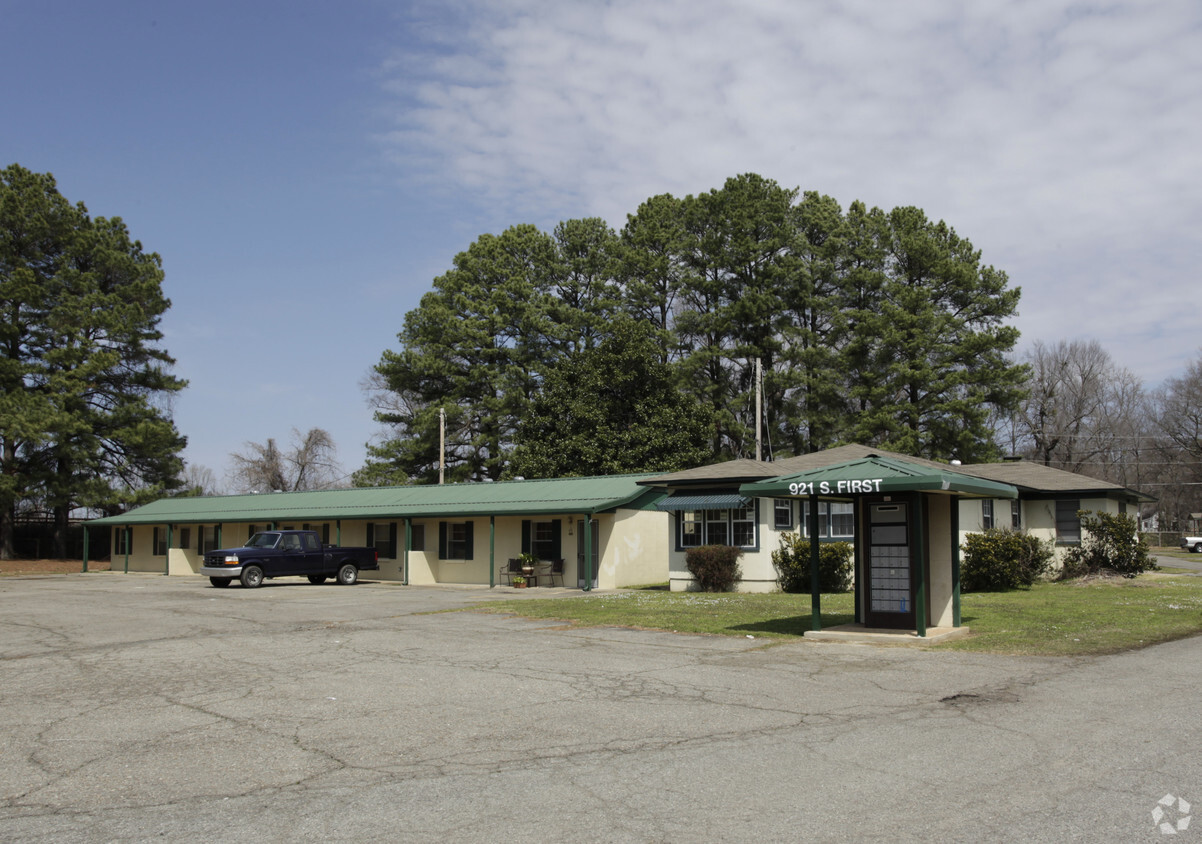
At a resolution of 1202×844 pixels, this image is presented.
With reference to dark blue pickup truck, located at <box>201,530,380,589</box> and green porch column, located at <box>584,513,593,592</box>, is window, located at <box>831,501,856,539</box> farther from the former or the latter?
dark blue pickup truck, located at <box>201,530,380,589</box>

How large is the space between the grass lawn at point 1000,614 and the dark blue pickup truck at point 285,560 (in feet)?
34.4

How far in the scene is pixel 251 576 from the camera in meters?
28.4

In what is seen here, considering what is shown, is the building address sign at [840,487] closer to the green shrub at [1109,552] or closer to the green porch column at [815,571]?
the green porch column at [815,571]

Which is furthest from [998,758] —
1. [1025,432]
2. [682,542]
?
[1025,432]

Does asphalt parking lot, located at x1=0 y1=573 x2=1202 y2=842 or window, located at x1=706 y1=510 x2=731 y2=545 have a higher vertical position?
window, located at x1=706 y1=510 x2=731 y2=545

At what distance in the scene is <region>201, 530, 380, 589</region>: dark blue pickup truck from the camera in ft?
92.2

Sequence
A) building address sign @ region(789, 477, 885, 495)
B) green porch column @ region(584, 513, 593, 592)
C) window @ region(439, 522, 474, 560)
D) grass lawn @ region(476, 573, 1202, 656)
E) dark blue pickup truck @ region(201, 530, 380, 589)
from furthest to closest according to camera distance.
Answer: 1. window @ region(439, 522, 474, 560)
2. dark blue pickup truck @ region(201, 530, 380, 589)
3. green porch column @ region(584, 513, 593, 592)
4. grass lawn @ region(476, 573, 1202, 656)
5. building address sign @ region(789, 477, 885, 495)

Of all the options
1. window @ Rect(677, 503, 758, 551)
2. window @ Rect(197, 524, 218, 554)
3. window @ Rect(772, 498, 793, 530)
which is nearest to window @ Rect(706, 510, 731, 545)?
window @ Rect(677, 503, 758, 551)

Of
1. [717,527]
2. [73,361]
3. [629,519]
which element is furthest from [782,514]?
[73,361]

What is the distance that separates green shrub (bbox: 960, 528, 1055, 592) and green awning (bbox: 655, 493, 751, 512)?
5811 millimetres

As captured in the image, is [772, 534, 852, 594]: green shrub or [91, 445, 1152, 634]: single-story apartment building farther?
[91, 445, 1152, 634]: single-story apartment building

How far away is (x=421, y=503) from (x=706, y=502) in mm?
12466

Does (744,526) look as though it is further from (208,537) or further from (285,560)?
(208,537)

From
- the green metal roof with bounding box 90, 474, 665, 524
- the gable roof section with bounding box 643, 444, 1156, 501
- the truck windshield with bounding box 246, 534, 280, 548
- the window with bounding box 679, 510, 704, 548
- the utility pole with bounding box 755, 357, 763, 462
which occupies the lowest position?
the truck windshield with bounding box 246, 534, 280, 548
